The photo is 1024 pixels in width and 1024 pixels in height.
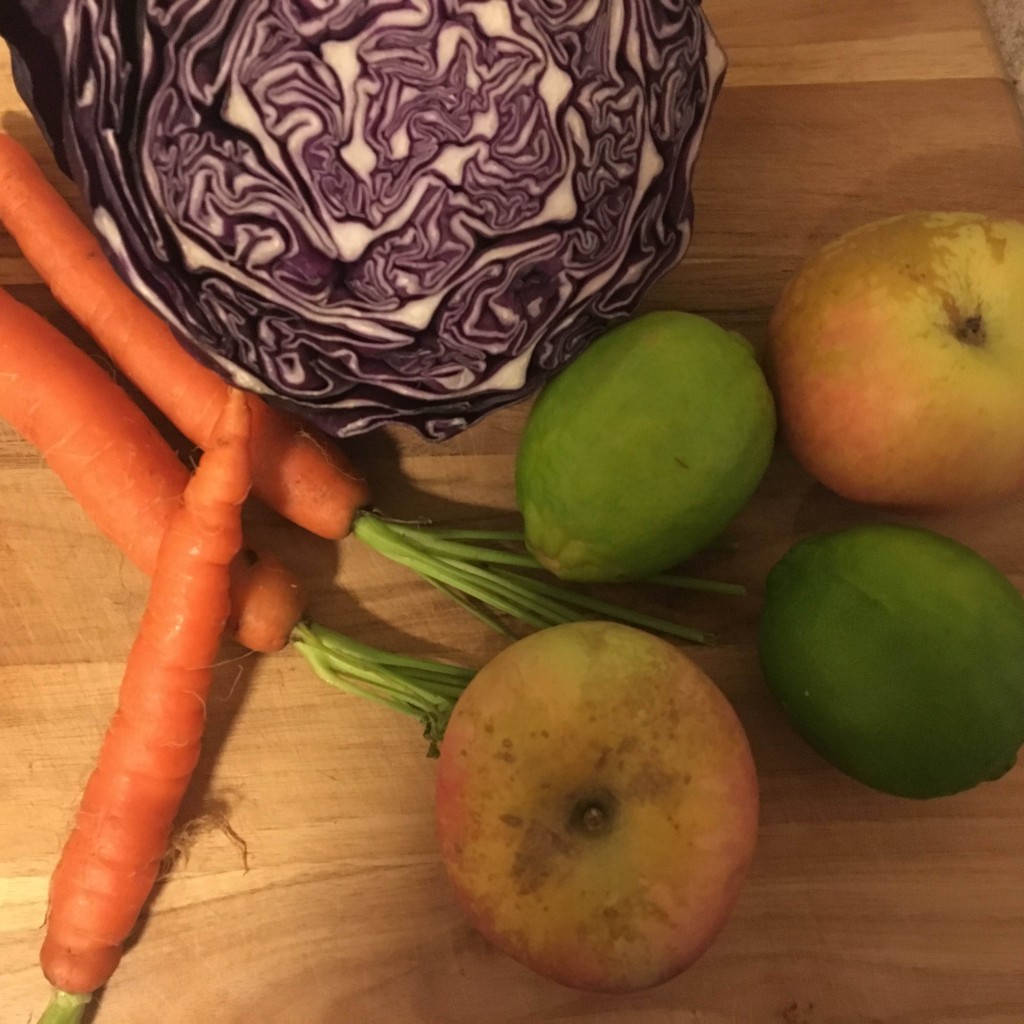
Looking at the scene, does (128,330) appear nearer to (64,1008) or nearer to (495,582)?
(495,582)

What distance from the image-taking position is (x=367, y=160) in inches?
26.7

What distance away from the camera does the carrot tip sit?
791mm

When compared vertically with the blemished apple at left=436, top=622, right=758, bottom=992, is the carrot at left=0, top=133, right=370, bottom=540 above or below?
above

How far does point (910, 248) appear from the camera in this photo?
2.54 ft

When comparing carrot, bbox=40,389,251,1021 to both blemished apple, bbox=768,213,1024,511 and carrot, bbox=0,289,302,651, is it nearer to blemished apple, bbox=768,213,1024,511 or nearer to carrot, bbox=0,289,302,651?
carrot, bbox=0,289,302,651

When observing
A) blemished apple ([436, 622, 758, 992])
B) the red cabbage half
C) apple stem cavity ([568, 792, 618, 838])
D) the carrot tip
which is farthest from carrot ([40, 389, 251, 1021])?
apple stem cavity ([568, 792, 618, 838])

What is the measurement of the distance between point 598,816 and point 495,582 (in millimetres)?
253

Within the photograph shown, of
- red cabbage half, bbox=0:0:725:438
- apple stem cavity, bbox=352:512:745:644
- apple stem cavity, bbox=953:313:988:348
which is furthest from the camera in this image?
apple stem cavity, bbox=352:512:745:644

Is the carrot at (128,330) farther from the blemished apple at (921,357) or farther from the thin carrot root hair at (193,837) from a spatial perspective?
the blemished apple at (921,357)

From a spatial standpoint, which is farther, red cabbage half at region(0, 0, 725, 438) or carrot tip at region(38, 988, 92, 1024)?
carrot tip at region(38, 988, 92, 1024)

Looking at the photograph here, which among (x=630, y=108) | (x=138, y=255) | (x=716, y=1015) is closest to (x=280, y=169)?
(x=138, y=255)

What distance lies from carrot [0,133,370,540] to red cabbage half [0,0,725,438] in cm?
11

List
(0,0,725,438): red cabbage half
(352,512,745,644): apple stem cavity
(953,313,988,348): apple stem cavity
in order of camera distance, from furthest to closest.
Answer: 1. (352,512,745,644): apple stem cavity
2. (953,313,988,348): apple stem cavity
3. (0,0,725,438): red cabbage half

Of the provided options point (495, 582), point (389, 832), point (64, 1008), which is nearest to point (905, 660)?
point (495, 582)
